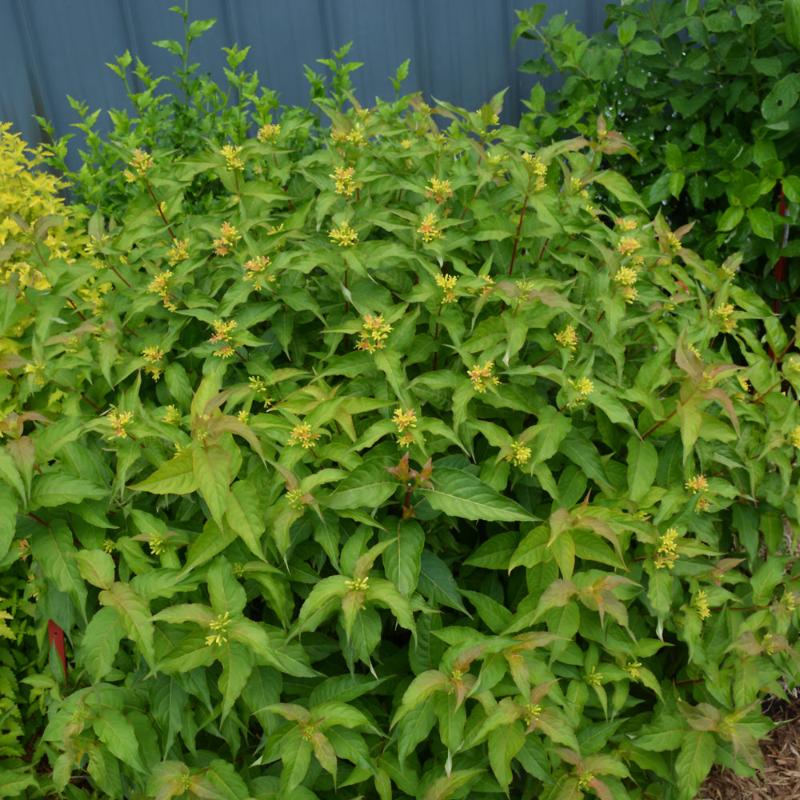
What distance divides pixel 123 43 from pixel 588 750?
14.1ft

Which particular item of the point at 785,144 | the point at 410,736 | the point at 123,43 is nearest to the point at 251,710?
the point at 410,736

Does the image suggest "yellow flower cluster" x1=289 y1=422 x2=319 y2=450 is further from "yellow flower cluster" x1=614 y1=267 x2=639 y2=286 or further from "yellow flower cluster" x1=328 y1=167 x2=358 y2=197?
"yellow flower cluster" x1=614 y1=267 x2=639 y2=286

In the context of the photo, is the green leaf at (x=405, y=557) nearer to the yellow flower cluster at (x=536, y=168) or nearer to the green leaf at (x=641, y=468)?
the green leaf at (x=641, y=468)

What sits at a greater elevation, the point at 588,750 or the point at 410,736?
the point at 410,736

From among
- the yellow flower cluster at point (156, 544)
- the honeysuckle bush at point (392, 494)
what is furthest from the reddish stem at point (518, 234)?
the yellow flower cluster at point (156, 544)

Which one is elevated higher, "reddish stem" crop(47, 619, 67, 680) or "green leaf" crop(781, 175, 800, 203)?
"green leaf" crop(781, 175, 800, 203)

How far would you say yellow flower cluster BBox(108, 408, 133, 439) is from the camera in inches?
76.1

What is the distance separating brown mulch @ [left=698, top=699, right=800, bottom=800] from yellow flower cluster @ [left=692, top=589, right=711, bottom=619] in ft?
2.89

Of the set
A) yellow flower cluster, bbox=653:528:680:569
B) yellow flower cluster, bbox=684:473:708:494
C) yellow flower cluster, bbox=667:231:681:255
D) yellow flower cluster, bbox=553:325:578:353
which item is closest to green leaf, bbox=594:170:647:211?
yellow flower cluster, bbox=667:231:681:255

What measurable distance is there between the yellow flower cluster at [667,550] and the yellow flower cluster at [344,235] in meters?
1.05

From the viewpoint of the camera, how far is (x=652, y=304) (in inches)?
95.3

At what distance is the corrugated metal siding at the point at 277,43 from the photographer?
457cm

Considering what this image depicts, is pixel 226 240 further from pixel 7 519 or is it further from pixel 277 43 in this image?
pixel 277 43

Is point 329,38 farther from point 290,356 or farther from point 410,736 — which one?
point 410,736
